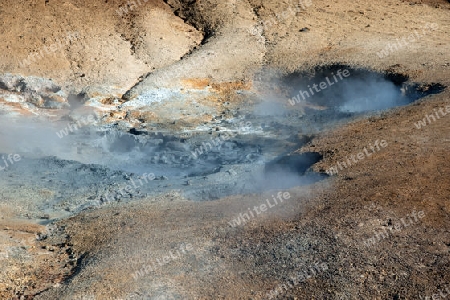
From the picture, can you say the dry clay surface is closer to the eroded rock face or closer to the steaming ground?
the eroded rock face

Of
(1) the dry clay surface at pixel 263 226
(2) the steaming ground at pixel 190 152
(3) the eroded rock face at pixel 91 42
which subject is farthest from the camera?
(3) the eroded rock face at pixel 91 42

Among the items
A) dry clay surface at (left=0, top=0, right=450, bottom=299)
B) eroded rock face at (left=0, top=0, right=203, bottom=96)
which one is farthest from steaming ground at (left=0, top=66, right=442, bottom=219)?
eroded rock face at (left=0, top=0, right=203, bottom=96)

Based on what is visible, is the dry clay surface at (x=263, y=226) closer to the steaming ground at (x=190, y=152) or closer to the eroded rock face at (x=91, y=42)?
the eroded rock face at (x=91, y=42)

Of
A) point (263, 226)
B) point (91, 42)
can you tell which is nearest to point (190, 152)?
point (263, 226)

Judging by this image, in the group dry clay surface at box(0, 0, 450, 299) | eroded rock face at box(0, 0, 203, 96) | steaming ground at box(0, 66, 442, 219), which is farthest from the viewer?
eroded rock face at box(0, 0, 203, 96)

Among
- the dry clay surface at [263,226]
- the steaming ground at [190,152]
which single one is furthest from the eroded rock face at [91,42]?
the steaming ground at [190,152]

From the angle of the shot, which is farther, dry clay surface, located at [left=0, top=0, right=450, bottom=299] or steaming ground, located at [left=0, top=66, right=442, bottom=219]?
steaming ground, located at [left=0, top=66, right=442, bottom=219]

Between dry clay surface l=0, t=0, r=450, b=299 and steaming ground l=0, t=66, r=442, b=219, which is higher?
dry clay surface l=0, t=0, r=450, b=299

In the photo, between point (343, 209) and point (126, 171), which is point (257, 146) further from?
point (343, 209)

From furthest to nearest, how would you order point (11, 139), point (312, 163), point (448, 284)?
1. point (11, 139)
2. point (312, 163)
3. point (448, 284)

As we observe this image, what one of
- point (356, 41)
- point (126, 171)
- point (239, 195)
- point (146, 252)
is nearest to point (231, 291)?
point (146, 252)

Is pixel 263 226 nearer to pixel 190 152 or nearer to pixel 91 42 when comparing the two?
pixel 190 152
